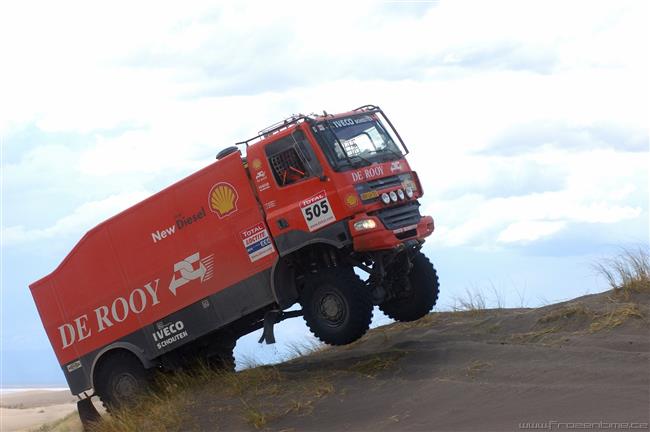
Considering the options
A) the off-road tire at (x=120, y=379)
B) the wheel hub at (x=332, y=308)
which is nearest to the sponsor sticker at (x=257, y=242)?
the wheel hub at (x=332, y=308)

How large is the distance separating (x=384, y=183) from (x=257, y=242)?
207 cm

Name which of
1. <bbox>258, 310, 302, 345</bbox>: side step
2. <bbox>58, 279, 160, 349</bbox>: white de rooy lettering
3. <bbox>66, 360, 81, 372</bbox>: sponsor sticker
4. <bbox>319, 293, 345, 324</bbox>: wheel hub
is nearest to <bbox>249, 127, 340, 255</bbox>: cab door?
<bbox>319, 293, 345, 324</bbox>: wheel hub

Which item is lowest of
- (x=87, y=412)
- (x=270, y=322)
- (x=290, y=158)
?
(x=87, y=412)

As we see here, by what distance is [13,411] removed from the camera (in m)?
39.9

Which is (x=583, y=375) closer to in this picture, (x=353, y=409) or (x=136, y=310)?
(x=353, y=409)

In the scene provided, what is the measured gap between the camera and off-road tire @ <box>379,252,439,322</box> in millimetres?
14023

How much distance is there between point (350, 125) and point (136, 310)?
184 inches

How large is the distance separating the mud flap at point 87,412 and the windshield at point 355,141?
6.74m

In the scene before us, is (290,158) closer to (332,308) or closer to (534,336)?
(332,308)

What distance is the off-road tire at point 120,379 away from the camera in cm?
1473

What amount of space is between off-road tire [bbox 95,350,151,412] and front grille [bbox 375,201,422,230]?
201 inches

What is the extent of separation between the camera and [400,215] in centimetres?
1289

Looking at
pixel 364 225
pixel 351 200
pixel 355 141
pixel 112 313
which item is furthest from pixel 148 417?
pixel 355 141

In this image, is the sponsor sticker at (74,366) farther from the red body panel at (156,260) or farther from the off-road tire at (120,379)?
the off-road tire at (120,379)
